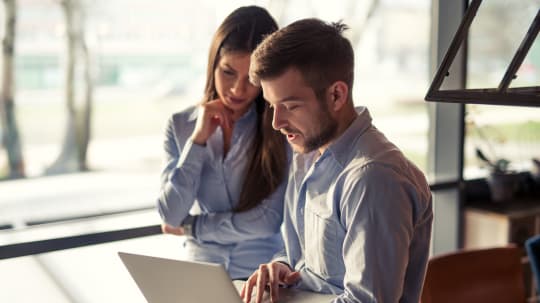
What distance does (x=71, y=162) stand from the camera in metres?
3.00

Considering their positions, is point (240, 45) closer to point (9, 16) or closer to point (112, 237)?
point (112, 237)

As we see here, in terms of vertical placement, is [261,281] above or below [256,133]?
below

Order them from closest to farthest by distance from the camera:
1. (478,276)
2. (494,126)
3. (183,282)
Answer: (183,282), (478,276), (494,126)

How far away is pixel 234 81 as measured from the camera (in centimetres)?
193

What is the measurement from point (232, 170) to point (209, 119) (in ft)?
0.54

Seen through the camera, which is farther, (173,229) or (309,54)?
(173,229)

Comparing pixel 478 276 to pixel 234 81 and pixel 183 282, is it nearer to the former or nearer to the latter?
pixel 234 81

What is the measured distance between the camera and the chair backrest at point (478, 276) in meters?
2.22

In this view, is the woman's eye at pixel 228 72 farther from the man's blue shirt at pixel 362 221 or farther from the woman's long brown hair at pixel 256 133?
the man's blue shirt at pixel 362 221

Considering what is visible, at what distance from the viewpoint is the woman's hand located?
6.59 ft

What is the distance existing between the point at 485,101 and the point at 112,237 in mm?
1822

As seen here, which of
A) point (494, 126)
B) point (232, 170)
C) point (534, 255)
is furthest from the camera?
point (494, 126)

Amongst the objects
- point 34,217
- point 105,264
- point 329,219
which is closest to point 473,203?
point 105,264

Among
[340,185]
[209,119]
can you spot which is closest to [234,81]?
[209,119]
